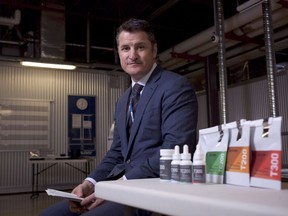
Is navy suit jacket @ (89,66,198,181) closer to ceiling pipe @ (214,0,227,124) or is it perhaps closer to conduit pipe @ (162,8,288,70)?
ceiling pipe @ (214,0,227,124)

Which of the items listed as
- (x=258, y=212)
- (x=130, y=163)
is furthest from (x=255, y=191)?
(x=130, y=163)

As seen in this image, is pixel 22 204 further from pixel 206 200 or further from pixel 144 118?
pixel 206 200

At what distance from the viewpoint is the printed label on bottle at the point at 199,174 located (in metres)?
0.92

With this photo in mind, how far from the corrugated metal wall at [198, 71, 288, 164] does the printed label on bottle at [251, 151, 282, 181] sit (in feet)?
16.0

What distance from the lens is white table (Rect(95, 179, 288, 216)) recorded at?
59cm

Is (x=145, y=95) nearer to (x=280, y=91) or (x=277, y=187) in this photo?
(x=277, y=187)

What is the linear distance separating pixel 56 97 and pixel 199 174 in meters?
6.60

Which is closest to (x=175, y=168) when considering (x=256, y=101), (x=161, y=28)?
(x=256, y=101)

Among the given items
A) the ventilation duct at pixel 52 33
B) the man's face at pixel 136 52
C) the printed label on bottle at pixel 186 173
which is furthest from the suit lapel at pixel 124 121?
the ventilation duct at pixel 52 33

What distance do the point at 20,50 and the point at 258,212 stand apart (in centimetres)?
738

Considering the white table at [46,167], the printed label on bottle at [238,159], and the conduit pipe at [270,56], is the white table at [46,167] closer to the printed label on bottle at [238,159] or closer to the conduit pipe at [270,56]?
the conduit pipe at [270,56]

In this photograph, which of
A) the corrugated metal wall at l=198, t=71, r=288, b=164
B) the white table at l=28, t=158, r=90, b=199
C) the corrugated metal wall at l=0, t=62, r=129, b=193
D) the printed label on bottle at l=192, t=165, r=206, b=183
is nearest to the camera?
the printed label on bottle at l=192, t=165, r=206, b=183

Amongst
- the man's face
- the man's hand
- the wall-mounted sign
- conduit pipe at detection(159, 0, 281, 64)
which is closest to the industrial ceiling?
conduit pipe at detection(159, 0, 281, 64)

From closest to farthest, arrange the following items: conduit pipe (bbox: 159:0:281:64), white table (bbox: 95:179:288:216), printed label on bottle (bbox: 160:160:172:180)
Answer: white table (bbox: 95:179:288:216) → printed label on bottle (bbox: 160:160:172:180) → conduit pipe (bbox: 159:0:281:64)
